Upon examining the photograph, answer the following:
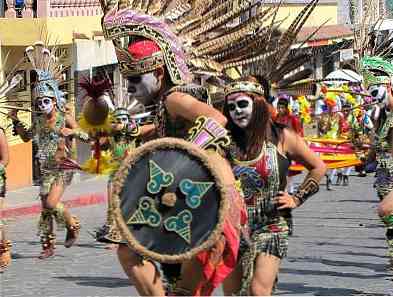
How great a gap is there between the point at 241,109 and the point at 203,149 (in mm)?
1599

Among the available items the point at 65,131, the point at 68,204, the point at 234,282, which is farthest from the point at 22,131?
the point at 234,282

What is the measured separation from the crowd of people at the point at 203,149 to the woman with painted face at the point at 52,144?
203 centimetres

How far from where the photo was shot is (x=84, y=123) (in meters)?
9.30

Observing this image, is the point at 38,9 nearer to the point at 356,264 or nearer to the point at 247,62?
the point at 356,264

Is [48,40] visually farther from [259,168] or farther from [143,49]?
[143,49]

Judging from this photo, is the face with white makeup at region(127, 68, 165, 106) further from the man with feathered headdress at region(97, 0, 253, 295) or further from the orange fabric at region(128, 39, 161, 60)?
the orange fabric at region(128, 39, 161, 60)

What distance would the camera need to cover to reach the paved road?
37.0ft

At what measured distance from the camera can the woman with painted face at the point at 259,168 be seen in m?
8.12

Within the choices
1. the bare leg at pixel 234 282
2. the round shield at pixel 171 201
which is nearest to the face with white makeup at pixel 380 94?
the bare leg at pixel 234 282

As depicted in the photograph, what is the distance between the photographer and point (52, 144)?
14.1 meters

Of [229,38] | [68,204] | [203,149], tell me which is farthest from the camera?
[68,204]

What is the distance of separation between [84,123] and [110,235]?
4.43 ft

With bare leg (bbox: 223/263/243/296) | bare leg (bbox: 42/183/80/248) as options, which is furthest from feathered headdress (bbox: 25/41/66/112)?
bare leg (bbox: 223/263/243/296)

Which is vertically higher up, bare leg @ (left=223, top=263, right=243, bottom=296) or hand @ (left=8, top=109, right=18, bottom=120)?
hand @ (left=8, top=109, right=18, bottom=120)
